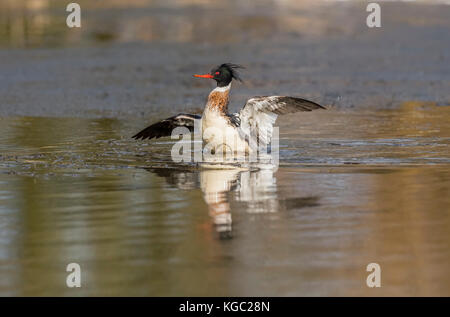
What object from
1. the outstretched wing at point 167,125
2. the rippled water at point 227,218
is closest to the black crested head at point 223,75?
the outstretched wing at point 167,125

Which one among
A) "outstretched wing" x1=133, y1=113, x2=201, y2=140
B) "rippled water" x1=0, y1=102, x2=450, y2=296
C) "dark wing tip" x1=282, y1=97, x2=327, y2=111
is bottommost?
"rippled water" x1=0, y1=102, x2=450, y2=296

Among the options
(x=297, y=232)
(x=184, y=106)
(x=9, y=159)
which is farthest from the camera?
(x=184, y=106)

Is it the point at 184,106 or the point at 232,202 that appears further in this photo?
the point at 184,106

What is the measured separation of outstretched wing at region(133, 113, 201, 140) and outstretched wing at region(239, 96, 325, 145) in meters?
0.62

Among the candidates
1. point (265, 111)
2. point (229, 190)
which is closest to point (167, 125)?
point (265, 111)

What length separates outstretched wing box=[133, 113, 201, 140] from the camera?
10469mm

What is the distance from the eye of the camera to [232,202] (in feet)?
23.5

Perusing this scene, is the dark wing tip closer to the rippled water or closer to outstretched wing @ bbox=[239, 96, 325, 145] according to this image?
outstretched wing @ bbox=[239, 96, 325, 145]

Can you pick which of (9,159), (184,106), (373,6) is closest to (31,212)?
(9,159)

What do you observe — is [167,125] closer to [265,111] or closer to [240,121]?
[240,121]

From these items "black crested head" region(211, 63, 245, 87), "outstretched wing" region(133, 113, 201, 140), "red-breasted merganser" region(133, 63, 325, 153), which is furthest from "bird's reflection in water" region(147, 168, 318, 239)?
"black crested head" region(211, 63, 245, 87)

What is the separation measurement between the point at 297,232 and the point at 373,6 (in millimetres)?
22272

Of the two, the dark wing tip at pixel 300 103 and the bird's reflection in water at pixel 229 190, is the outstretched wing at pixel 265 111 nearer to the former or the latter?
the dark wing tip at pixel 300 103

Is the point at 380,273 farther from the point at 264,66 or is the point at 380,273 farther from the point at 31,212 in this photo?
the point at 264,66
